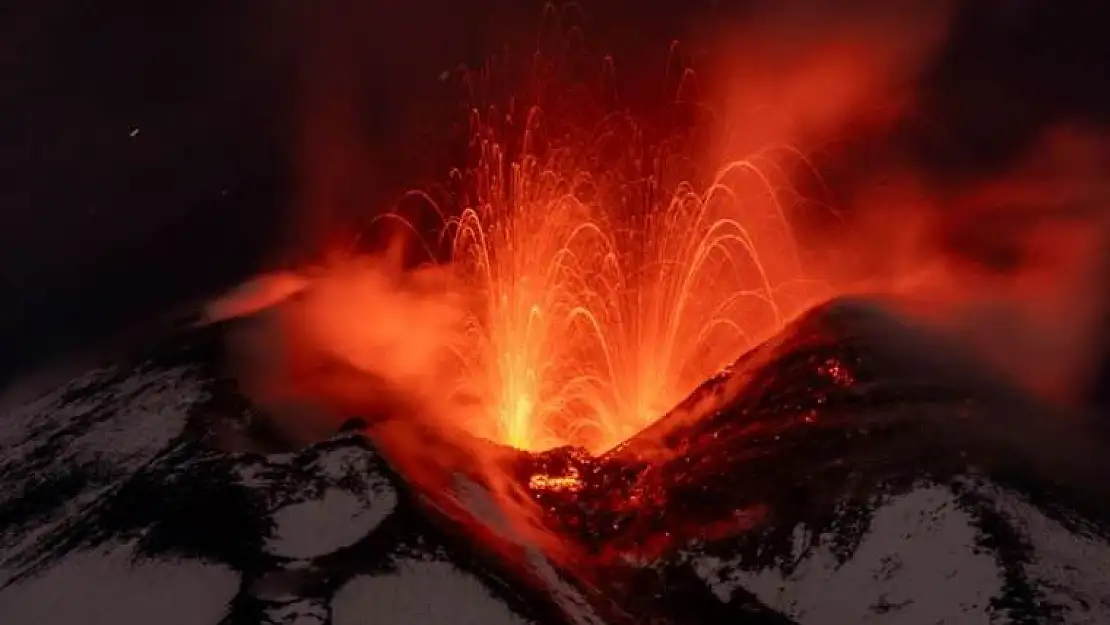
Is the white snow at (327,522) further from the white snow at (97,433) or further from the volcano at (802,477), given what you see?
the white snow at (97,433)

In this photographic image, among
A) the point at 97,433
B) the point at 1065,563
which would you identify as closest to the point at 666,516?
the point at 1065,563

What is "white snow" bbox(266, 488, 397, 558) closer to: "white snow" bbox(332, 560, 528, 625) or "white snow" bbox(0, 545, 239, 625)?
"white snow" bbox(0, 545, 239, 625)

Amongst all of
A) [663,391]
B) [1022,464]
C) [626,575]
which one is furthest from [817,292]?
[626,575]

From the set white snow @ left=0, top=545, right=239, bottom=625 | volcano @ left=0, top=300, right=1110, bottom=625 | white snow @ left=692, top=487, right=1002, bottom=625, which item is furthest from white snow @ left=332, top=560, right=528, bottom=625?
white snow @ left=692, top=487, right=1002, bottom=625

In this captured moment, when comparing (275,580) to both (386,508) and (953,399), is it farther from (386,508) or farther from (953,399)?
(953,399)

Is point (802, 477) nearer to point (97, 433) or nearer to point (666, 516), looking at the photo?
point (666, 516)

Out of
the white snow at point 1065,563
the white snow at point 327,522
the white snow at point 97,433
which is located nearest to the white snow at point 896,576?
the white snow at point 1065,563
